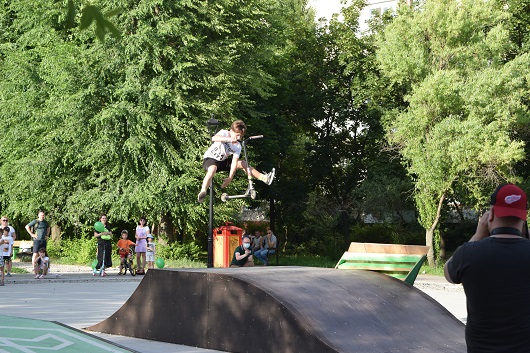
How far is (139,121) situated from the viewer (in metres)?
34.8

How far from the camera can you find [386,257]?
1349 cm

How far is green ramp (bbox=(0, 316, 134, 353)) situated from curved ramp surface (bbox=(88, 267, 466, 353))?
2022mm

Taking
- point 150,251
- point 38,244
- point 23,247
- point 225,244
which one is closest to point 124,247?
point 150,251

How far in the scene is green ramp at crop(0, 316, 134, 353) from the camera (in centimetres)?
755

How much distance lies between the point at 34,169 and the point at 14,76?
4.55 meters

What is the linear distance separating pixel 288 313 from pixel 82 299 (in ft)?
32.8

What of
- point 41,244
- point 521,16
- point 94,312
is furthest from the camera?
point 521,16

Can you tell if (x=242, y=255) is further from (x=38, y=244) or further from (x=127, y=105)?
(x=127, y=105)

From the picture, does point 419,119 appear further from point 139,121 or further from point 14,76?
point 14,76

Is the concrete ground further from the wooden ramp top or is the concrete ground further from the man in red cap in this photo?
the man in red cap

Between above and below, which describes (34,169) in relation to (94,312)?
above

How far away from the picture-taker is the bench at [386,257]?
1320cm

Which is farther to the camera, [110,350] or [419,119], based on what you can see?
[419,119]

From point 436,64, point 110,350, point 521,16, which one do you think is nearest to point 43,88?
point 436,64
